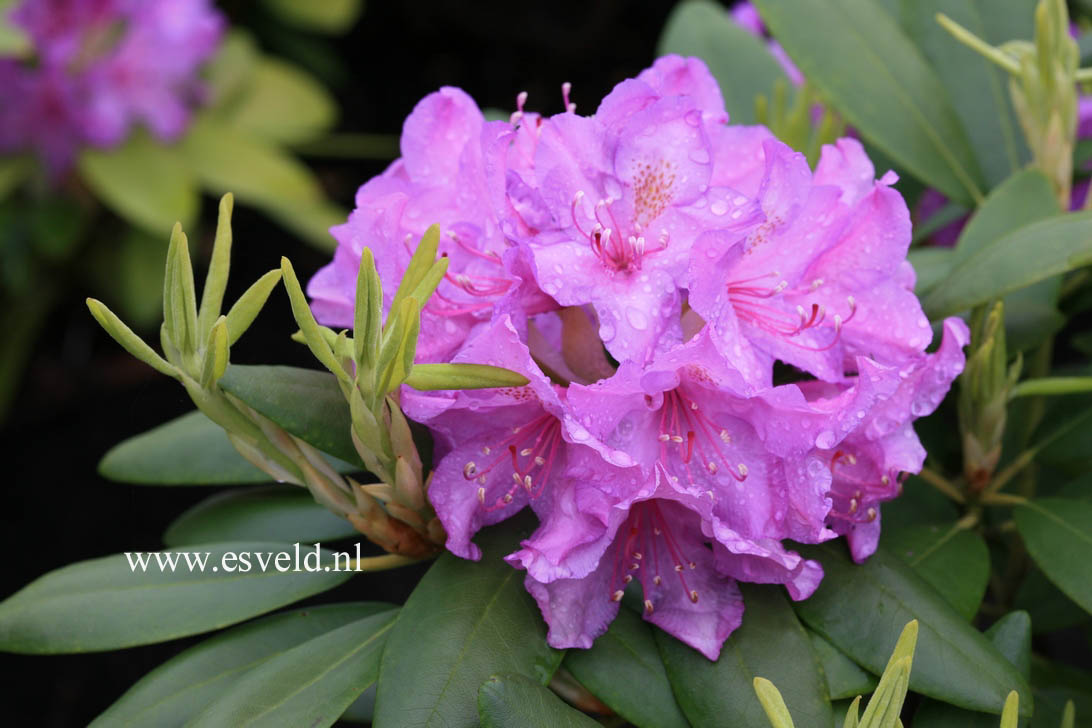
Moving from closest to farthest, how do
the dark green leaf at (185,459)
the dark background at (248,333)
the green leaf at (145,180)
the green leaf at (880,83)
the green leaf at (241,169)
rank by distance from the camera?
the dark green leaf at (185,459) < the green leaf at (880,83) < the dark background at (248,333) < the green leaf at (145,180) < the green leaf at (241,169)

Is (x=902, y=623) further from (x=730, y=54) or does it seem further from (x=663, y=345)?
(x=730, y=54)

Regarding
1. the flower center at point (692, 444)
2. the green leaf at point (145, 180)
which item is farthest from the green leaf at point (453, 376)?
the green leaf at point (145, 180)

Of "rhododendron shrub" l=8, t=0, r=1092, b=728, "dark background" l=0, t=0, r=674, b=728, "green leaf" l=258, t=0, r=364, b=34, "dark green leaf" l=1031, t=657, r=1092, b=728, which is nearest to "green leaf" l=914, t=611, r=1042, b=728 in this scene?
"rhododendron shrub" l=8, t=0, r=1092, b=728

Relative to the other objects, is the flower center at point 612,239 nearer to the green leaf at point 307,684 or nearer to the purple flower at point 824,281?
the purple flower at point 824,281

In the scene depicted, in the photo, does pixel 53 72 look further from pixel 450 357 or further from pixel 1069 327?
pixel 1069 327

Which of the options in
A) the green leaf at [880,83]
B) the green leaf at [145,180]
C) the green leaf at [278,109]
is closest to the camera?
the green leaf at [880,83]

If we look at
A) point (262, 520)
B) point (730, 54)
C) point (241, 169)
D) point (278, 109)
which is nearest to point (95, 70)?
point (241, 169)
